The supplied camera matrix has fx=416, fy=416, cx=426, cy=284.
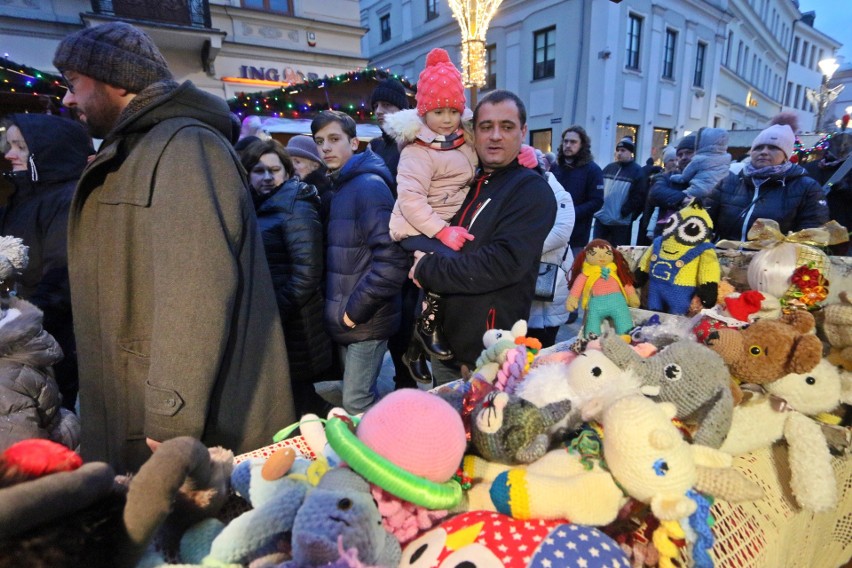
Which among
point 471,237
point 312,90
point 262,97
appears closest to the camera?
point 471,237

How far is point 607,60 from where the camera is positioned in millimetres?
13516

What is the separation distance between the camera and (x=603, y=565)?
0.66m

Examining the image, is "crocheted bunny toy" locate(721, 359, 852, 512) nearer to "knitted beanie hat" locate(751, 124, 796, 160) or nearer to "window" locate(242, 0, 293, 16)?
"knitted beanie hat" locate(751, 124, 796, 160)

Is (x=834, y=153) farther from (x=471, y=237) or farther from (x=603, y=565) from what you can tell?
(x=603, y=565)

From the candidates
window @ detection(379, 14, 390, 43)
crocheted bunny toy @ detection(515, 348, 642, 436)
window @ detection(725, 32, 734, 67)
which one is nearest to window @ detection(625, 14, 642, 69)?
window @ detection(725, 32, 734, 67)

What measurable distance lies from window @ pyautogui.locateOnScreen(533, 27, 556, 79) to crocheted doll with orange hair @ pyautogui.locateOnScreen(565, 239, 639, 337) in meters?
15.4

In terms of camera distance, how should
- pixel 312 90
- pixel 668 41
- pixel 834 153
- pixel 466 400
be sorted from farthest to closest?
pixel 668 41 → pixel 312 90 → pixel 834 153 → pixel 466 400

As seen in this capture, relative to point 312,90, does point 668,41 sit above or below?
above

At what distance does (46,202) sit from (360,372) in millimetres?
1882

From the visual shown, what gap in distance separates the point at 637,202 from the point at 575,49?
1138cm

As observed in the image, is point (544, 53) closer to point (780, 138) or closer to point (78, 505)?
point (780, 138)

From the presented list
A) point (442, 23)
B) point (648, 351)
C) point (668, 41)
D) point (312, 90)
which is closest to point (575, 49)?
point (668, 41)

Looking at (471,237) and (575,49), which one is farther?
(575,49)

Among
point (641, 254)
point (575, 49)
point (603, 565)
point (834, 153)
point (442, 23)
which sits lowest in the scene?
point (603, 565)
